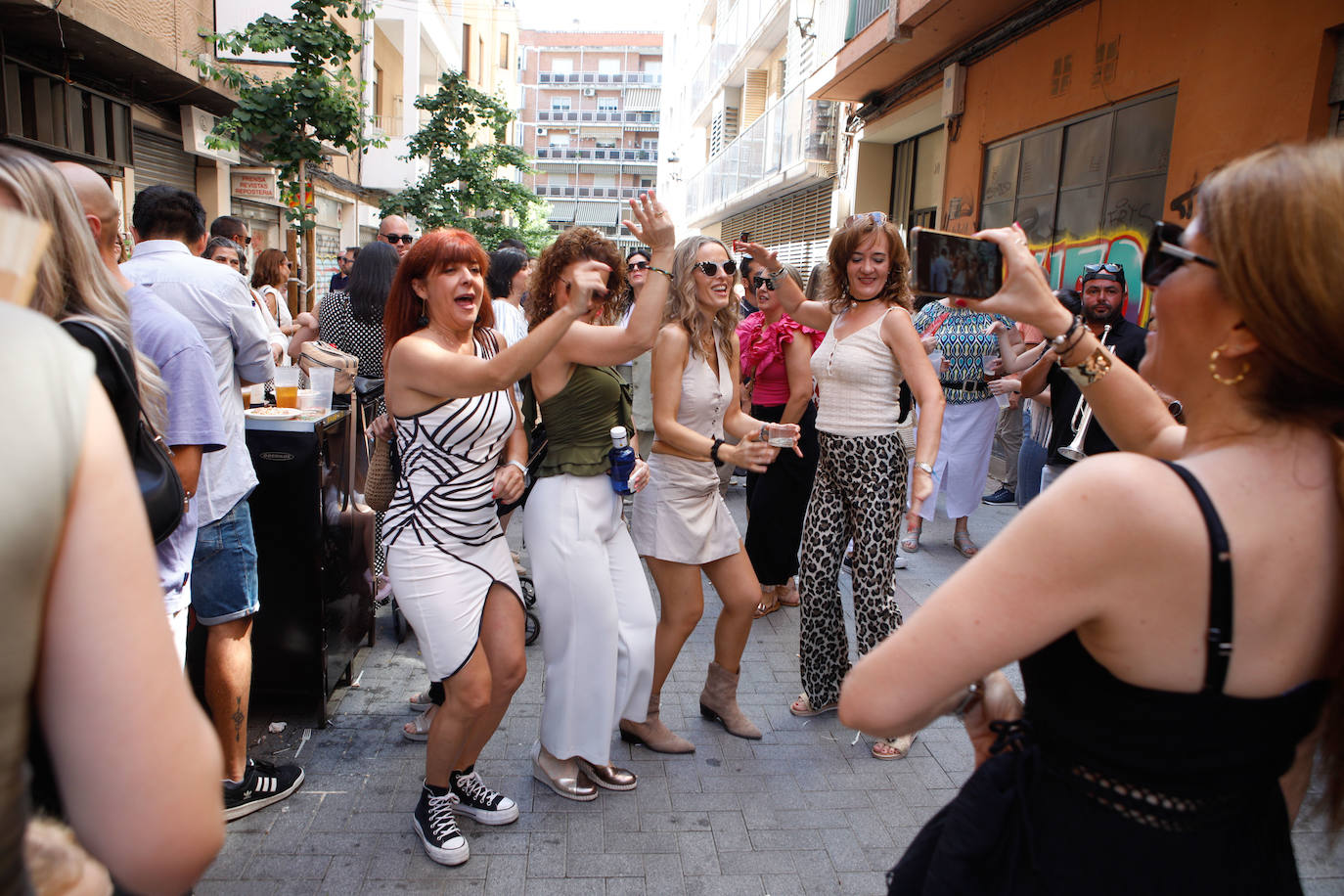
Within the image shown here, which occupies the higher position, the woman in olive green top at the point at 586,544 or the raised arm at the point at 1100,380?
the raised arm at the point at 1100,380

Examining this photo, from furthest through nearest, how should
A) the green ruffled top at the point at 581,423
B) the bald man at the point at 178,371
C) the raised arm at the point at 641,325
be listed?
the green ruffled top at the point at 581,423 → the raised arm at the point at 641,325 → the bald man at the point at 178,371

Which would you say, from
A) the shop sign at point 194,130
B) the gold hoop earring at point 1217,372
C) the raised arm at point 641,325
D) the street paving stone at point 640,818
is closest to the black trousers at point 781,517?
the street paving stone at point 640,818

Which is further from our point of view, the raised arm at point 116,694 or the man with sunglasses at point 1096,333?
the man with sunglasses at point 1096,333

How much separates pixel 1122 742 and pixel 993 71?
10324mm

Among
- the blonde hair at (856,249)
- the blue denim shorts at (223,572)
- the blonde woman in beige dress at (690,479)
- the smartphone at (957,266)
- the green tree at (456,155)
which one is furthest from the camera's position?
the green tree at (456,155)

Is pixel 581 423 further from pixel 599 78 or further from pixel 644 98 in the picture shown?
pixel 599 78

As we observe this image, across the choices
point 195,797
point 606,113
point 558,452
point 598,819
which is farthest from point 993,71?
point 606,113

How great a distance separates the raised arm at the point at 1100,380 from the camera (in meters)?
1.81

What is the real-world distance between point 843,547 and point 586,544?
1.40 m

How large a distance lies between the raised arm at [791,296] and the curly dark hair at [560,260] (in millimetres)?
893

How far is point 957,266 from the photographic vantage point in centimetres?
188

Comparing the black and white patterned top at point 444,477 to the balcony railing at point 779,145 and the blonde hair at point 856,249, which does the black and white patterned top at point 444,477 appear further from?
the balcony railing at point 779,145

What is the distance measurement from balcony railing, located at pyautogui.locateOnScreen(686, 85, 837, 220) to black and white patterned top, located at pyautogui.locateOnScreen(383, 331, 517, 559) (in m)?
14.5

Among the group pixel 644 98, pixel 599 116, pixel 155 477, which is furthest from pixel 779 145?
pixel 599 116
